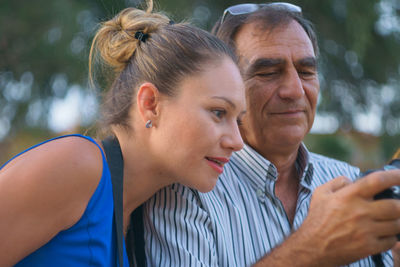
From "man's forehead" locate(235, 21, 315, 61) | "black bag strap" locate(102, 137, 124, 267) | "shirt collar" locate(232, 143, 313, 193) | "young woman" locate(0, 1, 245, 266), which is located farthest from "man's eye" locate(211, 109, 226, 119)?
"man's forehead" locate(235, 21, 315, 61)

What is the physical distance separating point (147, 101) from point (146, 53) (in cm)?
22

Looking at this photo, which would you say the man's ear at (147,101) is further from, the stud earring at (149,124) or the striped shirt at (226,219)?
the striped shirt at (226,219)

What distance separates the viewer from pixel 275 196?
2072 mm

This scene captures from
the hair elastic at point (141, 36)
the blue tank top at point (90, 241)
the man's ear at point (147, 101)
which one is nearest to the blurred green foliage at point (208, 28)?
the hair elastic at point (141, 36)

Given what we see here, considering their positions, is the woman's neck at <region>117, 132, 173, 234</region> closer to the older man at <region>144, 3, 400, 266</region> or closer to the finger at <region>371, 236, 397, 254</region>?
the older man at <region>144, 3, 400, 266</region>

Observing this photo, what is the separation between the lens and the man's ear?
1.73 m

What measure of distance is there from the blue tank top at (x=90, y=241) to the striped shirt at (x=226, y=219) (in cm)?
20

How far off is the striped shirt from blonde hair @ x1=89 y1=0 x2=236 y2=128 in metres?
0.41

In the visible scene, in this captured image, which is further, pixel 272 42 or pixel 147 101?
pixel 272 42

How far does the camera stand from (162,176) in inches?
71.2

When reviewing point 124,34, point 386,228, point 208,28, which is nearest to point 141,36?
point 124,34

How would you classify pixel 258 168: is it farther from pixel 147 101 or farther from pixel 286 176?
pixel 147 101

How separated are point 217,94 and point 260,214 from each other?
25.1 inches

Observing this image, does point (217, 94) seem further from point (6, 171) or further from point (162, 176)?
point (6, 171)
